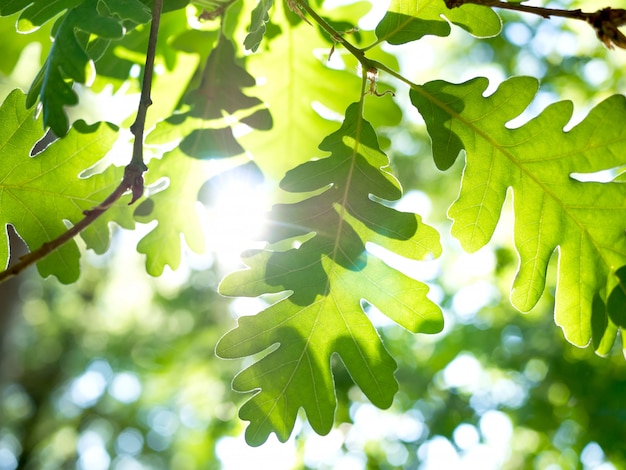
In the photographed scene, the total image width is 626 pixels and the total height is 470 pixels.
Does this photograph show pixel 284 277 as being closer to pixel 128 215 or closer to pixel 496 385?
pixel 128 215

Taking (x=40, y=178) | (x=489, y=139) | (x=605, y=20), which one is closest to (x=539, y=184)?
(x=489, y=139)

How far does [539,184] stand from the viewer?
55.9 inches

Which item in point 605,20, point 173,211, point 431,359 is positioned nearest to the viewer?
point 605,20

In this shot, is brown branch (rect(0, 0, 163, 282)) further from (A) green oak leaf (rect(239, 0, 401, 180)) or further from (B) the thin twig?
(A) green oak leaf (rect(239, 0, 401, 180))

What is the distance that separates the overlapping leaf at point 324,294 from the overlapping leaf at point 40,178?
42 cm

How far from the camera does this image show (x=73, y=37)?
1.15 m

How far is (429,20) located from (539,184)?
1.42 ft

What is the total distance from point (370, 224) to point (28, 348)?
14818 mm

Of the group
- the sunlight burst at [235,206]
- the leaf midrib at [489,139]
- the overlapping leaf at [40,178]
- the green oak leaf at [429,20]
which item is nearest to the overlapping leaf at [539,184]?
the leaf midrib at [489,139]

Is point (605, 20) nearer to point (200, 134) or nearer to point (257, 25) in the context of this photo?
point (257, 25)

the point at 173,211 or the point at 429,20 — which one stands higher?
the point at 429,20

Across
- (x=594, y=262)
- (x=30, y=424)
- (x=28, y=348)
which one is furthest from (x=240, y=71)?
(x=28, y=348)

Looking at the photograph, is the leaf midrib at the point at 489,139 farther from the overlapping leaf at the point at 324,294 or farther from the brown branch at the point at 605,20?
the brown branch at the point at 605,20

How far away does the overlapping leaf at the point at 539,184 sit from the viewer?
1.37 metres
